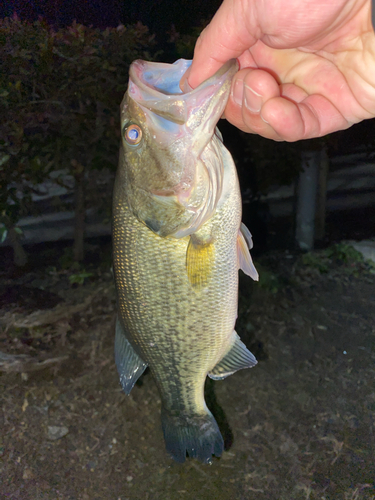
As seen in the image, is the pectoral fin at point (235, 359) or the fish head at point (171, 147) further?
the pectoral fin at point (235, 359)

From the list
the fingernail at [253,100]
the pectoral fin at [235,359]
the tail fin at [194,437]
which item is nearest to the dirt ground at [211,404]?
the tail fin at [194,437]

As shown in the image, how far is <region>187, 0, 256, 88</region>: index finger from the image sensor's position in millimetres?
1042

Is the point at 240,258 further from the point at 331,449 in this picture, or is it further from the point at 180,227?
the point at 331,449

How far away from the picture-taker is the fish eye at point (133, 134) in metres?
1.23

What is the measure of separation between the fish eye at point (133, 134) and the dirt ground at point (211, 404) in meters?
2.07

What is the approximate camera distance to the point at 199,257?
1311mm

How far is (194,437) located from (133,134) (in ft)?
4.49

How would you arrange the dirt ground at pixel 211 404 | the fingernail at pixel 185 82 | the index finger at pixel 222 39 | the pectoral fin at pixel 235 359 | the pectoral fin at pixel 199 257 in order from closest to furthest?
1. the index finger at pixel 222 39
2. the fingernail at pixel 185 82
3. the pectoral fin at pixel 199 257
4. the pectoral fin at pixel 235 359
5. the dirt ground at pixel 211 404

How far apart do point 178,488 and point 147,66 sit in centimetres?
242

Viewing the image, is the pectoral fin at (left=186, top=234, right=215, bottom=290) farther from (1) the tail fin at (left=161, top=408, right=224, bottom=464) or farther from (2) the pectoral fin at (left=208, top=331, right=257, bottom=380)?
(1) the tail fin at (left=161, top=408, right=224, bottom=464)

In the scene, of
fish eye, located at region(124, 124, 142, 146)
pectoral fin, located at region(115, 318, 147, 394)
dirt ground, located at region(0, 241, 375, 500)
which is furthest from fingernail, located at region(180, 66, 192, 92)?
dirt ground, located at region(0, 241, 375, 500)

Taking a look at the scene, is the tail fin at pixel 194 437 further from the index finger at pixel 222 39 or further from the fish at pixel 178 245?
the index finger at pixel 222 39

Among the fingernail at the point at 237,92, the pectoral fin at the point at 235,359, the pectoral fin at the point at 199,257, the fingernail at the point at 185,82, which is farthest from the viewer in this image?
the pectoral fin at the point at 235,359

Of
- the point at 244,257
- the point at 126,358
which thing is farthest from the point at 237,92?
the point at 126,358
